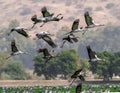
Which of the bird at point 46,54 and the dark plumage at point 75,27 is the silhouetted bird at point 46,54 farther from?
the dark plumage at point 75,27

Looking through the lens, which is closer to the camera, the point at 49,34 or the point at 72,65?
the point at 49,34

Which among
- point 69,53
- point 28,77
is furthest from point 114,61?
point 28,77

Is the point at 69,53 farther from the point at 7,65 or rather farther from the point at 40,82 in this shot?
the point at 7,65

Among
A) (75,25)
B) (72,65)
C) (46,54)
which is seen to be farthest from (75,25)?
(72,65)

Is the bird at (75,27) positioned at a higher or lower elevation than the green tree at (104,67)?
higher

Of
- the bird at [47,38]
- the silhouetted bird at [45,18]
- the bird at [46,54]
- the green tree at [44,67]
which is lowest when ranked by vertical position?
the green tree at [44,67]

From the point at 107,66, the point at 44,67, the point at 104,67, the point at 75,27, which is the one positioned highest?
the point at 75,27

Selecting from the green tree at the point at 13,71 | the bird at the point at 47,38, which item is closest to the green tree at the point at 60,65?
the green tree at the point at 13,71

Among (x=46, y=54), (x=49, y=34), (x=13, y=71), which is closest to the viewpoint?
(x=49, y=34)

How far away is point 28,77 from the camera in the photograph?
165750 millimetres

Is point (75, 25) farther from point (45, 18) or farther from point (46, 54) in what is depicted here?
point (46, 54)

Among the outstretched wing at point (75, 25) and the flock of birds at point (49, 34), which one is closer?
the flock of birds at point (49, 34)

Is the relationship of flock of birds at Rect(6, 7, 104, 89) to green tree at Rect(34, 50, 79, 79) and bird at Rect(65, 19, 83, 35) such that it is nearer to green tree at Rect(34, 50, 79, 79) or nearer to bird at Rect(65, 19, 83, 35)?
bird at Rect(65, 19, 83, 35)

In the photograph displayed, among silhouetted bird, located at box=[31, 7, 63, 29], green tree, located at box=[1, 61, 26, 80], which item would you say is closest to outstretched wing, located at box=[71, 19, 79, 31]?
silhouetted bird, located at box=[31, 7, 63, 29]
